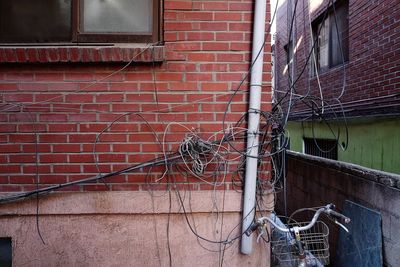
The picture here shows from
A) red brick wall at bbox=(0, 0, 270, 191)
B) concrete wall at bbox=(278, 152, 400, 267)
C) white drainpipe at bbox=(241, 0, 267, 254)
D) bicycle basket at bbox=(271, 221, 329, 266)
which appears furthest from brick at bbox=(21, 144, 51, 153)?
concrete wall at bbox=(278, 152, 400, 267)

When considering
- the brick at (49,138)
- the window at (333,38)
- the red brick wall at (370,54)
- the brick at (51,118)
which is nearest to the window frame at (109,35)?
the brick at (51,118)

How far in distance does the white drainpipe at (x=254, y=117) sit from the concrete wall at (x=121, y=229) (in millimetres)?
105

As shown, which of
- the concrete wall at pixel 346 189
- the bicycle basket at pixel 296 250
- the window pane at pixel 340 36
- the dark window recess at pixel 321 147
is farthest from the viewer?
the dark window recess at pixel 321 147

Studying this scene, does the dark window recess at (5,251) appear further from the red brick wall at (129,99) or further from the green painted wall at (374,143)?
the green painted wall at (374,143)

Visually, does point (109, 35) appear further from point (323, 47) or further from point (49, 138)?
point (323, 47)

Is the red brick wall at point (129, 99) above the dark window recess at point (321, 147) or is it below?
above

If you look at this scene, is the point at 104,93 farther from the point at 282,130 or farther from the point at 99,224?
the point at 282,130

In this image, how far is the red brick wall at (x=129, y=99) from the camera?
293 centimetres

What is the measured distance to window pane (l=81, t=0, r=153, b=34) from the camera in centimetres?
302

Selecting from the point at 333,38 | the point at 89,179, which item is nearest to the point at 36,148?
the point at 89,179

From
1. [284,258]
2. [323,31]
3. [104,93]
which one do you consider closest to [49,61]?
[104,93]

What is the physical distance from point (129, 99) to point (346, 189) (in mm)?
2812

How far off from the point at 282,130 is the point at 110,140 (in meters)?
1.41

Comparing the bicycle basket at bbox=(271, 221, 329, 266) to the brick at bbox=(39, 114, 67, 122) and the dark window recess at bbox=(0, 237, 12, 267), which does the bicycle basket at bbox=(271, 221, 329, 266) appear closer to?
the brick at bbox=(39, 114, 67, 122)
